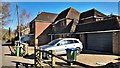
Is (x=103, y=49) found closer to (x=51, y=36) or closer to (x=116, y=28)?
(x=116, y=28)

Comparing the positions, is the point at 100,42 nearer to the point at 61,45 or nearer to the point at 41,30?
the point at 61,45

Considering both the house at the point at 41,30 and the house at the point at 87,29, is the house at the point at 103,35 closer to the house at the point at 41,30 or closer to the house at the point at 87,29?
the house at the point at 87,29

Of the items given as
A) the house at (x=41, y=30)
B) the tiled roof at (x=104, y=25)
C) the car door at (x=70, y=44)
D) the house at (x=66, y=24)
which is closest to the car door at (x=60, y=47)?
the car door at (x=70, y=44)

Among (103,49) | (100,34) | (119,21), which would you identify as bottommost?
(103,49)

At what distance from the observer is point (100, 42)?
1988cm

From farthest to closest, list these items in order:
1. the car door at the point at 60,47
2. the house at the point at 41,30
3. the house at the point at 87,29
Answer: the house at the point at 41,30, the house at the point at 87,29, the car door at the point at 60,47

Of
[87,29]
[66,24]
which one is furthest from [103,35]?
[66,24]

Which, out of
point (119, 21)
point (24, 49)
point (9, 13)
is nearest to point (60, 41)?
point (24, 49)

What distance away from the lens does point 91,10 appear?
3019 centimetres

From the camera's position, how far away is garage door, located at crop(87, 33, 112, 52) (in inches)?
729

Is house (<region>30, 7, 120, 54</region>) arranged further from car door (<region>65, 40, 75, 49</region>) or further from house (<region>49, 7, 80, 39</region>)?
car door (<region>65, 40, 75, 49</region>)

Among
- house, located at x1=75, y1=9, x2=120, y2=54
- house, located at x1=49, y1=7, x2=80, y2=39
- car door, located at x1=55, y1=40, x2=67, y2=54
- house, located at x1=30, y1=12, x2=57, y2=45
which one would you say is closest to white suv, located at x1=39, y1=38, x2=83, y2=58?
car door, located at x1=55, y1=40, x2=67, y2=54

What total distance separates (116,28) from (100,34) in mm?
2589

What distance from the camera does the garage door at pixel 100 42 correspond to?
1851cm
